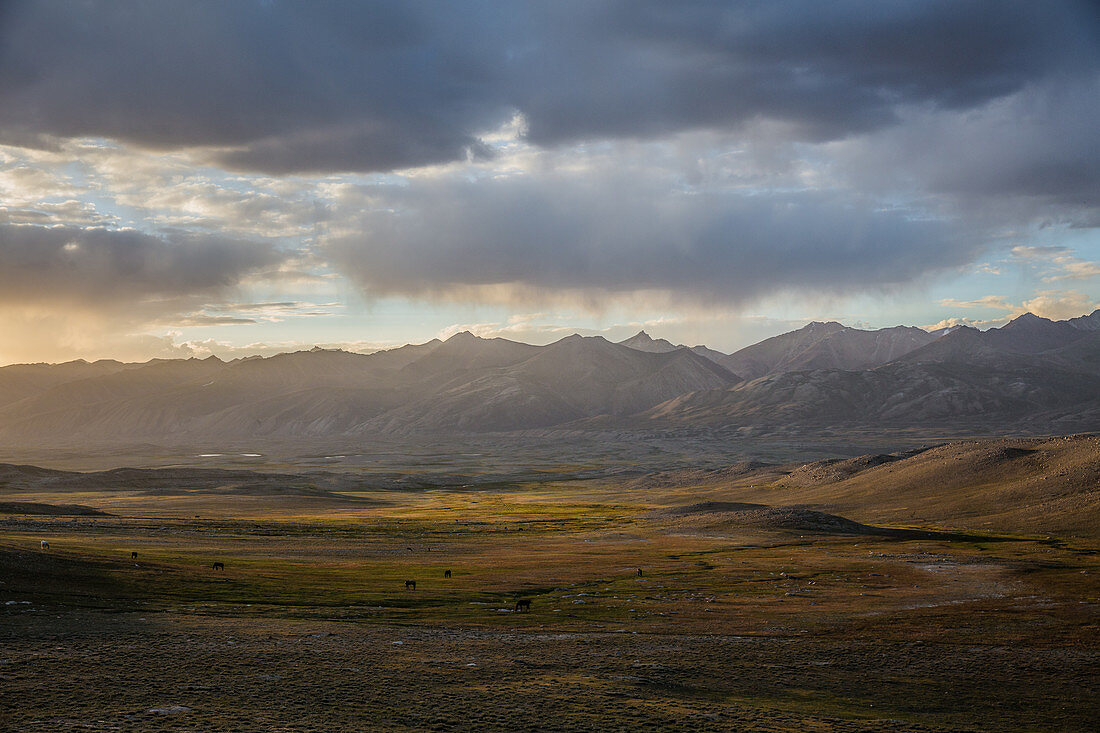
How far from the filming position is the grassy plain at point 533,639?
25.9 metres

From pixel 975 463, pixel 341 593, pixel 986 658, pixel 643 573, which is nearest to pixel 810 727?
pixel 986 658

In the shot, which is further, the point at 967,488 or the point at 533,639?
the point at 967,488

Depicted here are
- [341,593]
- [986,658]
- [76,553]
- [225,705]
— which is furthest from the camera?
[76,553]

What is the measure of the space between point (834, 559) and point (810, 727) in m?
58.6

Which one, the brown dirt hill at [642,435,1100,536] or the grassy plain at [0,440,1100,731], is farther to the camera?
the brown dirt hill at [642,435,1100,536]

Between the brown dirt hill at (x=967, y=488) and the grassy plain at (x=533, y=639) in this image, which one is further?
the brown dirt hill at (x=967, y=488)

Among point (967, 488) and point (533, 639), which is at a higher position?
point (533, 639)

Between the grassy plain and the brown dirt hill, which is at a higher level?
the grassy plain

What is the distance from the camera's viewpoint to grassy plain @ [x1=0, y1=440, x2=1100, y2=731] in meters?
25.9

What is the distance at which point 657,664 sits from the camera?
33625 mm

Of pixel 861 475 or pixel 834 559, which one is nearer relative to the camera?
pixel 834 559

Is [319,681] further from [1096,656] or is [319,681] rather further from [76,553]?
[76,553]

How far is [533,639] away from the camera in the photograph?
3831 cm

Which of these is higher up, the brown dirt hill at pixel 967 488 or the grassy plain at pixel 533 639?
the grassy plain at pixel 533 639
